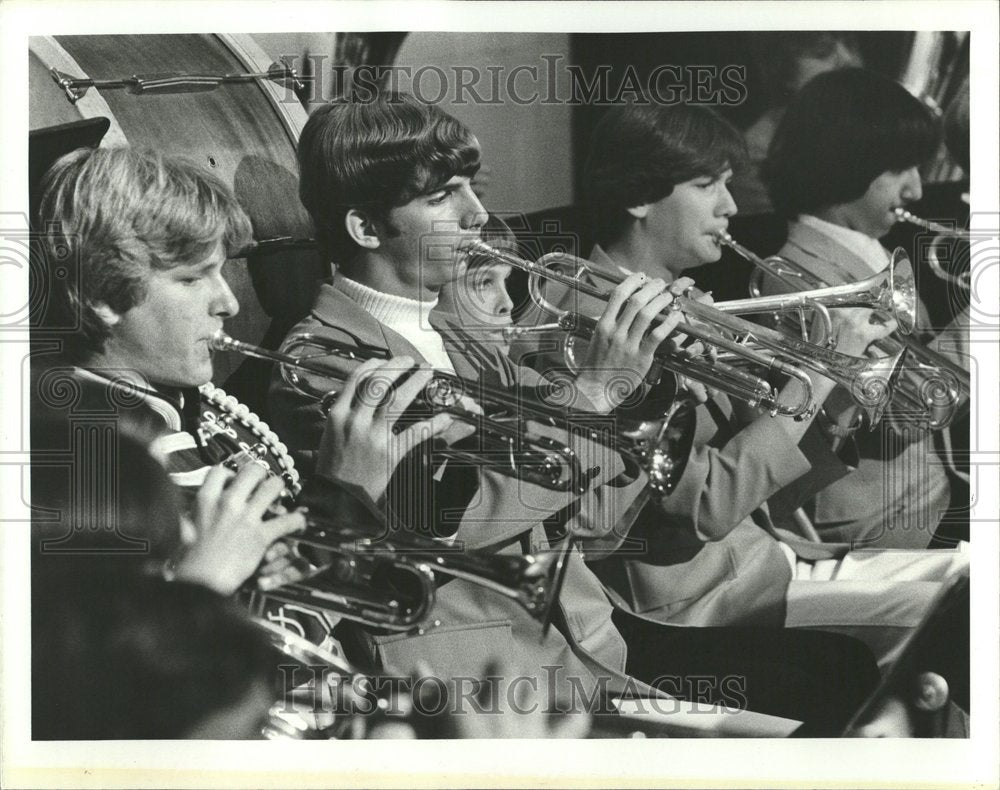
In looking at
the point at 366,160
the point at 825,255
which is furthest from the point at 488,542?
the point at 825,255

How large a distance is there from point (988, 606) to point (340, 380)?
1447 millimetres

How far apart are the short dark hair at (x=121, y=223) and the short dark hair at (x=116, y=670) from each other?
506 mm

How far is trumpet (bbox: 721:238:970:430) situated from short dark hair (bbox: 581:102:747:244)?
179 millimetres

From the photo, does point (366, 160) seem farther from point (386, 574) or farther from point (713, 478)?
point (713, 478)

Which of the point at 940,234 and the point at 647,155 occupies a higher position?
the point at 647,155

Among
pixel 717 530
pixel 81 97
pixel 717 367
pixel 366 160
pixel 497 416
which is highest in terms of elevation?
pixel 81 97

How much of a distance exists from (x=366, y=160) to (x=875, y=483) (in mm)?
1249

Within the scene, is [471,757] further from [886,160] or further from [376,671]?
[886,160]

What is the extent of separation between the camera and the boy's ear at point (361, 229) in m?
2.16

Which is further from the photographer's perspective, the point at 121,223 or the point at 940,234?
the point at 940,234

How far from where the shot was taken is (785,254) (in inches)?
89.3

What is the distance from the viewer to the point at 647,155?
2246 millimetres

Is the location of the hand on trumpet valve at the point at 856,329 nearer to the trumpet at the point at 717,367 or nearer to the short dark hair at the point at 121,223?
the trumpet at the point at 717,367

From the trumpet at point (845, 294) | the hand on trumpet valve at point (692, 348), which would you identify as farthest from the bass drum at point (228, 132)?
the trumpet at point (845, 294)
